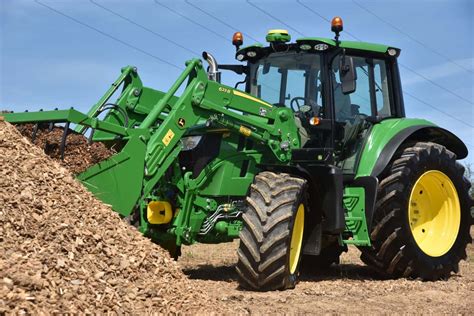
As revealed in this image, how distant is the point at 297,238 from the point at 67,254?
3.21 meters

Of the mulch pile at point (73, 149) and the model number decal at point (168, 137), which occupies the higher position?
the model number decal at point (168, 137)

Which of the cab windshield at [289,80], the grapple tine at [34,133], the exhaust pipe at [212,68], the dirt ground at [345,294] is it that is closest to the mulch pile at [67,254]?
the grapple tine at [34,133]

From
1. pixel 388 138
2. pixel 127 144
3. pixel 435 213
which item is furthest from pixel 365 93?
pixel 127 144

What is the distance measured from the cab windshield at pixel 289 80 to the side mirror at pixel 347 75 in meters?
0.50

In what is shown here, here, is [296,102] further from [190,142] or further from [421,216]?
[421,216]

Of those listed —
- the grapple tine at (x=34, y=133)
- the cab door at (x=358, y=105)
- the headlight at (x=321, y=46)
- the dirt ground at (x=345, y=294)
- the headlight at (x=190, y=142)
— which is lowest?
the dirt ground at (x=345, y=294)

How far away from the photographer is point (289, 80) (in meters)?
8.71

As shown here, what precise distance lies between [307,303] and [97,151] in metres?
2.51

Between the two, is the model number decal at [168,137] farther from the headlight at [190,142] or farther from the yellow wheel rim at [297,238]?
the yellow wheel rim at [297,238]

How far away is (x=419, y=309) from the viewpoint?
6320 millimetres

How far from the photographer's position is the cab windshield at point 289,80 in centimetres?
848


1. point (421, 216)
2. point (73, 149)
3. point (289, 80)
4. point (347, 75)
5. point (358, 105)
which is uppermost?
point (289, 80)

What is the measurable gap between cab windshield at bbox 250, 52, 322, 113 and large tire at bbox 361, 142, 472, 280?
→ 1361 millimetres

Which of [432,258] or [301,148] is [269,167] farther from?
[432,258]
